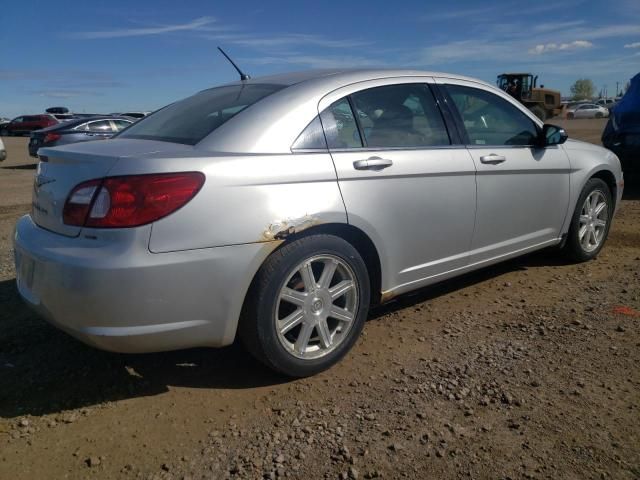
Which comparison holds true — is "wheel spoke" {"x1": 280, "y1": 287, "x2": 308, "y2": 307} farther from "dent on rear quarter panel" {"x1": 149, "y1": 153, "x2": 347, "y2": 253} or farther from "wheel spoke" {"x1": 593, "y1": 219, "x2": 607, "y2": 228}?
"wheel spoke" {"x1": 593, "y1": 219, "x2": 607, "y2": 228}

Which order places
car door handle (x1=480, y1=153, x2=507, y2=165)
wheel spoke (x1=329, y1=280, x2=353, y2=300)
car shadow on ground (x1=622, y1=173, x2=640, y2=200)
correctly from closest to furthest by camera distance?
wheel spoke (x1=329, y1=280, x2=353, y2=300) → car door handle (x1=480, y1=153, x2=507, y2=165) → car shadow on ground (x1=622, y1=173, x2=640, y2=200)

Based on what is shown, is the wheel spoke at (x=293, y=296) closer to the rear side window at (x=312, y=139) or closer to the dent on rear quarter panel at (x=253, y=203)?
the dent on rear quarter panel at (x=253, y=203)

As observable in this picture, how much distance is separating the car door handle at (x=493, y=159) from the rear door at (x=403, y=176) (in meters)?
0.15

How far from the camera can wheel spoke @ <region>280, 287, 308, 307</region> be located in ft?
9.13

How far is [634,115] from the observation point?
26.5 feet

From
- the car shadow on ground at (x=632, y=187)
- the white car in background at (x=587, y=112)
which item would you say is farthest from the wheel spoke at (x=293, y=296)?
the white car in background at (x=587, y=112)

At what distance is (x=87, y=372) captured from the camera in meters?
3.05

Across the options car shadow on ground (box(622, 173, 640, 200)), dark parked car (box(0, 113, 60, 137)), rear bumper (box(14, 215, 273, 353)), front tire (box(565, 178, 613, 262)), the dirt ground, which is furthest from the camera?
dark parked car (box(0, 113, 60, 137))

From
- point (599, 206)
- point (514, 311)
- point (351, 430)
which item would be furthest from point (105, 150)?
point (599, 206)

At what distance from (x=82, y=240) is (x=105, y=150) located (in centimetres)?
51

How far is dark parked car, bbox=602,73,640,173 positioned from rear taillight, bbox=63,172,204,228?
744cm

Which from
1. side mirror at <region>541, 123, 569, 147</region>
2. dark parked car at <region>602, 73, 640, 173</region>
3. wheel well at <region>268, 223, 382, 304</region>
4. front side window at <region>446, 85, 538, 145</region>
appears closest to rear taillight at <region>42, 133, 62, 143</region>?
dark parked car at <region>602, 73, 640, 173</region>

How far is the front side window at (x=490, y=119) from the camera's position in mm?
3814

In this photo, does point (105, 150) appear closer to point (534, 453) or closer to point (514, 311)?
point (534, 453)
